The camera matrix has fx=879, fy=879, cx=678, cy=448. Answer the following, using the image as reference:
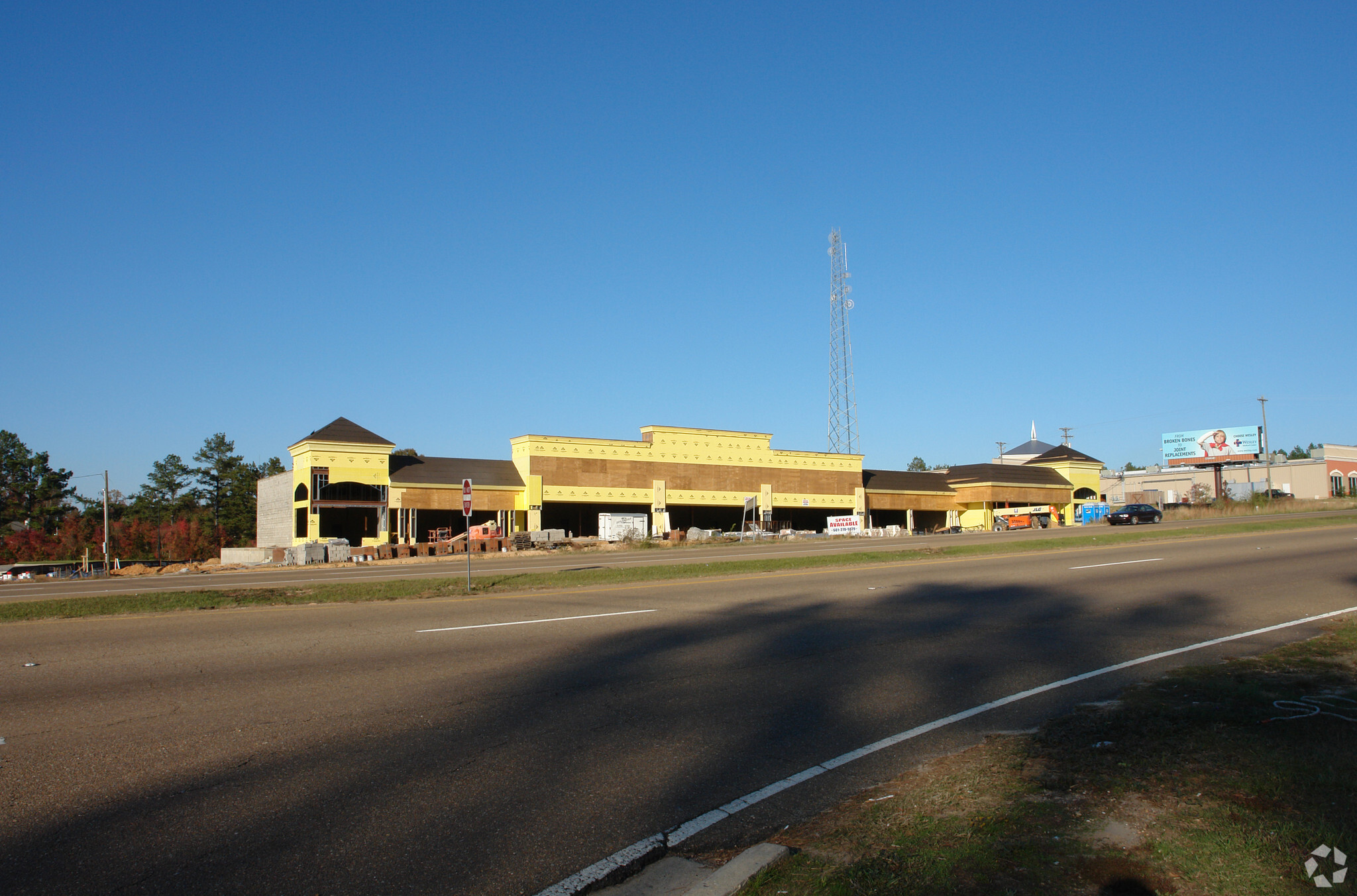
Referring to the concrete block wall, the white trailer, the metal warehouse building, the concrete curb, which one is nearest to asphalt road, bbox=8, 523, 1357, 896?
the concrete curb

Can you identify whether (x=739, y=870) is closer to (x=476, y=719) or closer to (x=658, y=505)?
(x=476, y=719)

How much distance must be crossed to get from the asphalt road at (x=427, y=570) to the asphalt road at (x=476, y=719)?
11517mm

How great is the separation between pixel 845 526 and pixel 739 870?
55.2 metres

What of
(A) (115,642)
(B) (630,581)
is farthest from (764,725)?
(B) (630,581)

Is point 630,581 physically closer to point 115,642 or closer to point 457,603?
point 457,603

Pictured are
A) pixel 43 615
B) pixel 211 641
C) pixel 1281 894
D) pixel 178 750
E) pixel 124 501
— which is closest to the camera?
pixel 1281 894

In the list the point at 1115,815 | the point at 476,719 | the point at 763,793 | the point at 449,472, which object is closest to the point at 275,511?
the point at 449,472

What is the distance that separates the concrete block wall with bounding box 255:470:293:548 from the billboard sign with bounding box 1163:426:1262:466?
82.1m

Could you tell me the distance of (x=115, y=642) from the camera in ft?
39.2

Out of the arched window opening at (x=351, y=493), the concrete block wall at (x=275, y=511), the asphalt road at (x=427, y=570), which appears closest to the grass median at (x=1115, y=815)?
the asphalt road at (x=427, y=570)

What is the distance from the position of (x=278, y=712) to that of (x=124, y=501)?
10637 cm

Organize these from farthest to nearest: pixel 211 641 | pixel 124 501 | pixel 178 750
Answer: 1. pixel 124 501
2. pixel 211 641
3. pixel 178 750

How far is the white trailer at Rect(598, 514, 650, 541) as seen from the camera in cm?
5572

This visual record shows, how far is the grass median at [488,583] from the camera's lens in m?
16.8
